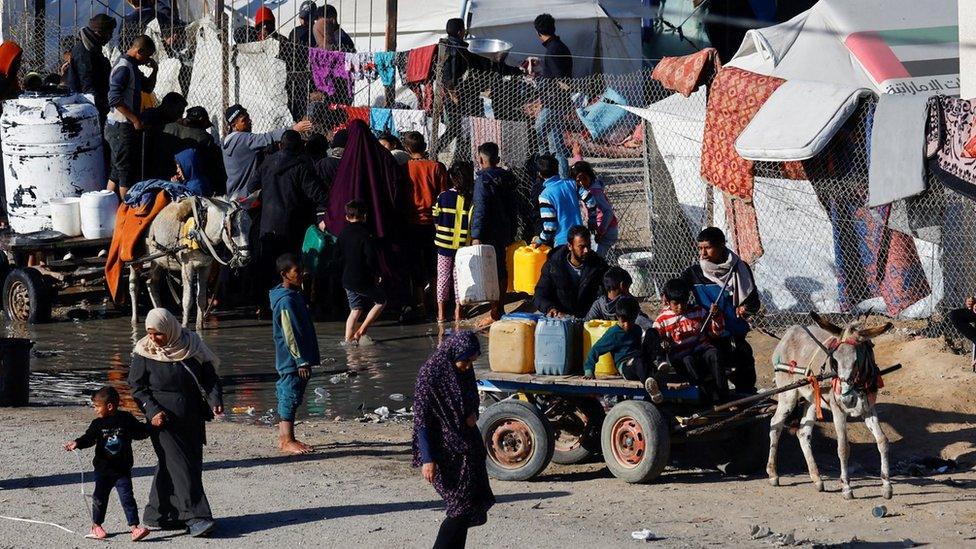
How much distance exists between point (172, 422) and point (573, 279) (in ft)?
13.6

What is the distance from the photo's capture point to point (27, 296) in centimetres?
1714

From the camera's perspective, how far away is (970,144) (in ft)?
40.2

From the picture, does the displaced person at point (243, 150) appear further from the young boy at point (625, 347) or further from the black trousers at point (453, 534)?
the black trousers at point (453, 534)

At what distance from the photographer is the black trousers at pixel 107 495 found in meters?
8.52

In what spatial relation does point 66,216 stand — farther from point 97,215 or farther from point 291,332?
point 291,332

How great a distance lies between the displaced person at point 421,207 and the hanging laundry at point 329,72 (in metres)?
3.26

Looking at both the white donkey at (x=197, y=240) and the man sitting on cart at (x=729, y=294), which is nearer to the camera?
the man sitting on cart at (x=729, y=294)

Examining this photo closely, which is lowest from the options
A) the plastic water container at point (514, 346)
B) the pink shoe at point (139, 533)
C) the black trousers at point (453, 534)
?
the pink shoe at point (139, 533)

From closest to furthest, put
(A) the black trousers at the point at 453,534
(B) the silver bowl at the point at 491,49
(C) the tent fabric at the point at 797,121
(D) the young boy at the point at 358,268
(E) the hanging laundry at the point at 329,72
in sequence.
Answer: (A) the black trousers at the point at 453,534
(C) the tent fabric at the point at 797,121
(D) the young boy at the point at 358,268
(B) the silver bowl at the point at 491,49
(E) the hanging laundry at the point at 329,72

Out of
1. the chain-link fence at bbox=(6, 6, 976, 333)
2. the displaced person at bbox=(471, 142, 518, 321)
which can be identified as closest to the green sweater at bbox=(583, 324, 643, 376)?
the chain-link fence at bbox=(6, 6, 976, 333)

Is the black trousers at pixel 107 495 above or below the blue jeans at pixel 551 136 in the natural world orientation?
below

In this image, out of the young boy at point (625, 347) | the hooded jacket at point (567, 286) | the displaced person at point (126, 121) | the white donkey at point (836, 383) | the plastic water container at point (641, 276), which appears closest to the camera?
the white donkey at point (836, 383)

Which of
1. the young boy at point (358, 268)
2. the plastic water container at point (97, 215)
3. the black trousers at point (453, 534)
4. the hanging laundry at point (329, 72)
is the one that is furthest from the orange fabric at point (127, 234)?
the black trousers at point (453, 534)

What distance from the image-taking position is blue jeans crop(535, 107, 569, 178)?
1714cm
